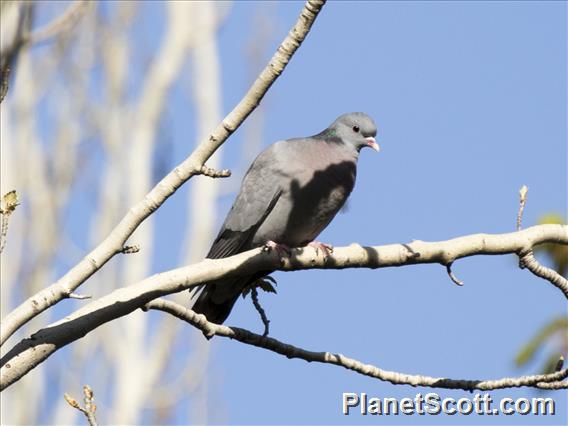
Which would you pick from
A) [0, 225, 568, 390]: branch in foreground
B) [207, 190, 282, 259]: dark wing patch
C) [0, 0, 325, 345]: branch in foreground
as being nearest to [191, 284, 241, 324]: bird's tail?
[207, 190, 282, 259]: dark wing patch

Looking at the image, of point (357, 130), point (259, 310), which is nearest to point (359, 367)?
point (259, 310)

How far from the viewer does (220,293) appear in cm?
456

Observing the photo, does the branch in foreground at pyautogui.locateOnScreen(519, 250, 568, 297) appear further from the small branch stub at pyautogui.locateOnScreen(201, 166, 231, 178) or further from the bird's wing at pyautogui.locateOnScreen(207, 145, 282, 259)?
the bird's wing at pyautogui.locateOnScreen(207, 145, 282, 259)

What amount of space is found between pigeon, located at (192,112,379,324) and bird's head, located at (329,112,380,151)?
16cm

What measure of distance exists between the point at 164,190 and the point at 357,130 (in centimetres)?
213

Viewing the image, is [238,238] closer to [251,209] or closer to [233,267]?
[251,209]

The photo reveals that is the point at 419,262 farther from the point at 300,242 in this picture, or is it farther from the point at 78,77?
the point at 78,77

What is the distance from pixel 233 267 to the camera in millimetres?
3240

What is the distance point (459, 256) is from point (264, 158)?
170cm

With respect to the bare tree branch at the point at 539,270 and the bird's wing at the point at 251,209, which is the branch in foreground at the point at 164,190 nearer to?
the bare tree branch at the point at 539,270

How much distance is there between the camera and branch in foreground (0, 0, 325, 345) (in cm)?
290

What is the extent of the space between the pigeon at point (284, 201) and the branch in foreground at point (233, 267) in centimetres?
93

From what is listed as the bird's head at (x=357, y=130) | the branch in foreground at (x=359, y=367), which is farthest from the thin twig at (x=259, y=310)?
the bird's head at (x=357, y=130)

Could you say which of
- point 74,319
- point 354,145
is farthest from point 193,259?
point 74,319
